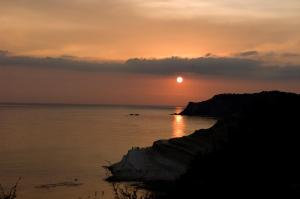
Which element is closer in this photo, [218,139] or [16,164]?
[218,139]

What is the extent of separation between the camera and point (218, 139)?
1816 inches


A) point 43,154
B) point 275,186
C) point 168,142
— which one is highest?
point 275,186

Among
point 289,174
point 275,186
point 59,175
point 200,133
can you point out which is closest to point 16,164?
point 59,175

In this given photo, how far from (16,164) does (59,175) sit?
1066 cm

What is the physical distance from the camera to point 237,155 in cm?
2662

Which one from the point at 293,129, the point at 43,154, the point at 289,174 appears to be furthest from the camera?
the point at 43,154

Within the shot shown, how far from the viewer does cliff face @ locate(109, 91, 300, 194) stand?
2123cm

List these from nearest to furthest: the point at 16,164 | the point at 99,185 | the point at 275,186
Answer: the point at 275,186 → the point at 99,185 → the point at 16,164

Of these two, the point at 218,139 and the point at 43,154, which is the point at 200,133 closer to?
the point at 218,139

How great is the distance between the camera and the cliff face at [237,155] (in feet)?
69.7

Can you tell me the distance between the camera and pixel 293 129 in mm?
32375

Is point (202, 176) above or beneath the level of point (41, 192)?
above

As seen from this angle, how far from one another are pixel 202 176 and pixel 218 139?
2240 centimetres

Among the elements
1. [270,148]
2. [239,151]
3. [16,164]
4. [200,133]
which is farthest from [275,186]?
[16,164]
